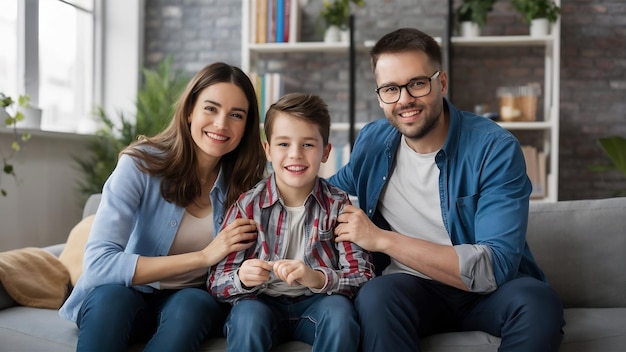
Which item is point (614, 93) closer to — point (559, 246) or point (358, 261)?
point (559, 246)

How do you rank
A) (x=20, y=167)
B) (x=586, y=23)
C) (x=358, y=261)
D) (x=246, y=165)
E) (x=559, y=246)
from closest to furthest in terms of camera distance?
(x=358, y=261) → (x=246, y=165) → (x=559, y=246) → (x=20, y=167) → (x=586, y=23)

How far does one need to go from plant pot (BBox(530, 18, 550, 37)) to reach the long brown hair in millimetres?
2664

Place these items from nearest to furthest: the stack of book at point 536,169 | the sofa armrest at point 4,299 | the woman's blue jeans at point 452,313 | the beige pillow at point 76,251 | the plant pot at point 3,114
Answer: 1. the woman's blue jeans at point 452,313
2. the sofa armrest at point 4,299
3. the beige pillow at point 76,251
4. the plant pot at point 3,114
5. the stack of book at point 536,169

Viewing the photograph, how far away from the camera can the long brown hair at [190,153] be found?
6.92 feet

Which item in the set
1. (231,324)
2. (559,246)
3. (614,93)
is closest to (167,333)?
(231,324)

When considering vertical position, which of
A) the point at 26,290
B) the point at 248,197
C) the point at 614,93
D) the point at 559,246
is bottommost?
the point at 26,290

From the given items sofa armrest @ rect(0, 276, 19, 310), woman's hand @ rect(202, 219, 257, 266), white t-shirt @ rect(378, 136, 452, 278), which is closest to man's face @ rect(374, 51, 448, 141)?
white t-shirt @ rect(378, 136, 452, 278)

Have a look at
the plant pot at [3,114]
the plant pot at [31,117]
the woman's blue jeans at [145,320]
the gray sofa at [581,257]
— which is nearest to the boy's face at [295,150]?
the woman's blue jeans at [145,320]

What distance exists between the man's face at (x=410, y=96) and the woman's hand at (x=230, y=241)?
56cm

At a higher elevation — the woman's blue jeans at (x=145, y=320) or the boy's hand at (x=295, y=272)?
the boy's hand at (x=295, y=272)

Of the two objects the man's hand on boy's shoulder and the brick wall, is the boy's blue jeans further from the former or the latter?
the brick wall

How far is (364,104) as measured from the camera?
473 centimetres

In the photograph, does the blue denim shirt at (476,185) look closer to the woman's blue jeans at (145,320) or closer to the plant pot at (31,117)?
the woman's blue jeans at (145,320)

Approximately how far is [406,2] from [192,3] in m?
1.48
